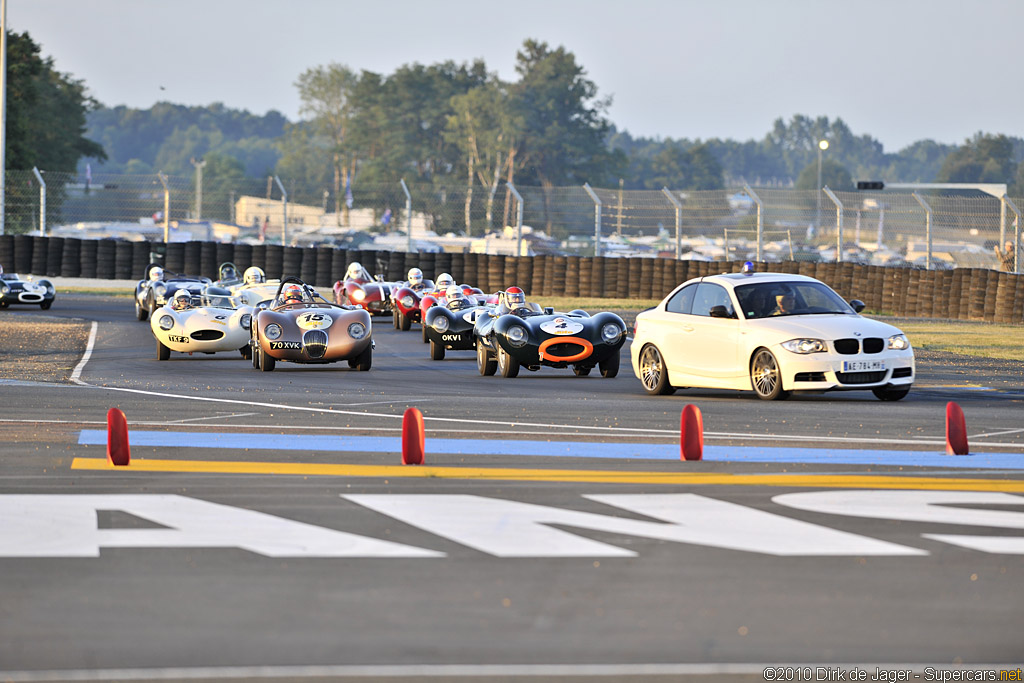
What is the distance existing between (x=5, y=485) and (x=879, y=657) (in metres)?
5.94

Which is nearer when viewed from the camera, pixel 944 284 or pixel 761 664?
pixel 761 664

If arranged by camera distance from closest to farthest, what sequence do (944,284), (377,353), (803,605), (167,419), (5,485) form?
1. (803,605)
2. (5,485)
3. (167,419)
4. (377,353)
5. (944,284)

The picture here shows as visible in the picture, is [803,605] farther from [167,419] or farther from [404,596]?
[167,419]

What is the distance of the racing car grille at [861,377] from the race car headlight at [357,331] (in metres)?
6.87

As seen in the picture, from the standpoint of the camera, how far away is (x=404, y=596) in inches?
238

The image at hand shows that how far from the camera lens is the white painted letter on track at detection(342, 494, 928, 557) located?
710 centimetres

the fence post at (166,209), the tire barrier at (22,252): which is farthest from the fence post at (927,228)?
the tire barrier at (22,252)

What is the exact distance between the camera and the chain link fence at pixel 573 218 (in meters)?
35.2

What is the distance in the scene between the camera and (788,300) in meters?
16.0

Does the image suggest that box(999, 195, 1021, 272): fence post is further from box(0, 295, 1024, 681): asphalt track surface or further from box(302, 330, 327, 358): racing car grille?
box(0, 295, 1024, 681): asphalt track surface

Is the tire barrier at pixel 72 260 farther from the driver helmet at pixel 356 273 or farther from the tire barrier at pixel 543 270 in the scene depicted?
the driver helmet at pixel 356 273

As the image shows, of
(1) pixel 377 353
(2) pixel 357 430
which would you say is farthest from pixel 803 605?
(1) pixel 377 353

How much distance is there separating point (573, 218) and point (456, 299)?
18.7 m

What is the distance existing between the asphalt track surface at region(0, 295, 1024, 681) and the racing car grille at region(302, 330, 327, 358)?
16.9 feet
